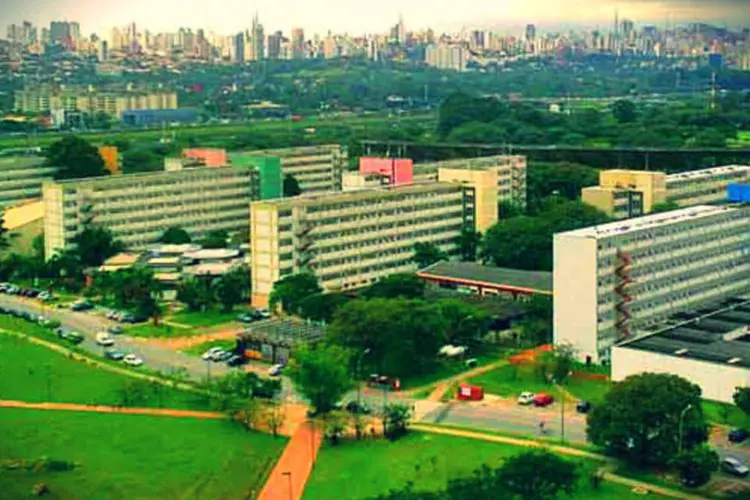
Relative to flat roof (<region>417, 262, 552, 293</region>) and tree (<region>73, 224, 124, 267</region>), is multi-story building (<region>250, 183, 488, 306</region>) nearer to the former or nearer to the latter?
flat roof (<region>417, 262, 552, 293</region>)

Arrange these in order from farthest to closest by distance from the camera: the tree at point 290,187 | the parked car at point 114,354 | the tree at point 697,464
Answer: the tree at point 290,187 < the parked car at point 114,354 < the tree at point 697,464

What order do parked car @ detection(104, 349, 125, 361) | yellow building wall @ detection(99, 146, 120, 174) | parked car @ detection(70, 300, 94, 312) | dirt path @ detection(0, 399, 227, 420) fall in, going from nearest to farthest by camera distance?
dirt path @ detection(0, 399, 227, 420)
parked car @ detection(104, 349, 125, 361)
parked car @ detection(70, 300, 94, 312)
yellow building wall @ detection(99, 146, 120, 174)

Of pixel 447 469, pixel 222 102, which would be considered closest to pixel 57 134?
pixel 222 102

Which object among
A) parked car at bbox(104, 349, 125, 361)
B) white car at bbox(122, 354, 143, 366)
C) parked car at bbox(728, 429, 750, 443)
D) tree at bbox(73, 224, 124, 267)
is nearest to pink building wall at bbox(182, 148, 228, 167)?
tree at bbox(73, 224, 124, 267)

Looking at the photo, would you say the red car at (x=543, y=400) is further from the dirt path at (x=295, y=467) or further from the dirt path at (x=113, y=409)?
the dirt path at (x=113, y=409)

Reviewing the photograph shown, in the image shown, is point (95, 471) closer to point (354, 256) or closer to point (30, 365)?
point (30, 365)

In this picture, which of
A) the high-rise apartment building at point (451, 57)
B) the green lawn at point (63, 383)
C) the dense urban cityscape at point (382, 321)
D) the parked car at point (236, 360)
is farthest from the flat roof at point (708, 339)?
the high-rise apartment building at point (451, 57)
